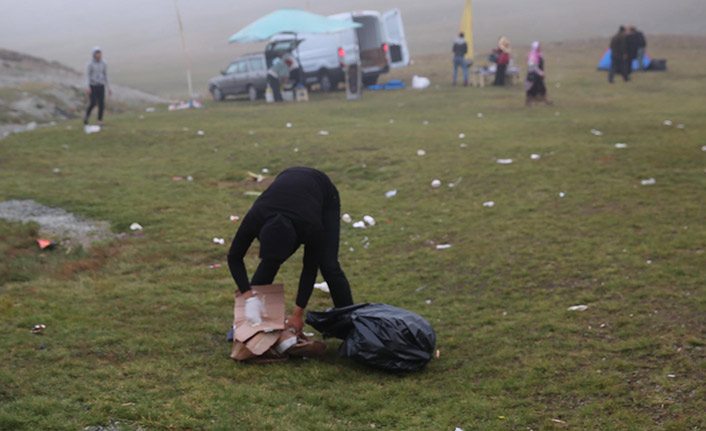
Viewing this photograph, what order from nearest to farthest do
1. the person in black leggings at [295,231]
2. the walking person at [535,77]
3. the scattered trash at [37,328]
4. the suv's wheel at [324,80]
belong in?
the person in black leggings at [295,231]
the scattered trash at [37,328]
the walking person at [535,77]
the suv's wheel at [324,80]

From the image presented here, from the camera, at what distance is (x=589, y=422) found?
3586 millimetres

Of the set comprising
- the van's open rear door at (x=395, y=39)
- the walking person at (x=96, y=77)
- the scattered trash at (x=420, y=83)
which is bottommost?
the scattered trash at (x=420, y=83)

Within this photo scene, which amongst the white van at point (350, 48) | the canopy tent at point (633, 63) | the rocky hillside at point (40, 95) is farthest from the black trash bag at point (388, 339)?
the canopy tent at point (633, 63)

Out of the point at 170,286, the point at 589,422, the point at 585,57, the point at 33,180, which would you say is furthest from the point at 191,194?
the point at 585,57

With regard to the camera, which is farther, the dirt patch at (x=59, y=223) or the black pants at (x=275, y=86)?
the black pants at (x=275, y=86)

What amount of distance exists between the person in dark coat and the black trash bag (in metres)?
19.9

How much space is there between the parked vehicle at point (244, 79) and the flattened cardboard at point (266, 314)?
19035mm

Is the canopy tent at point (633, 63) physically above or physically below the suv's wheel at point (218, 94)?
below

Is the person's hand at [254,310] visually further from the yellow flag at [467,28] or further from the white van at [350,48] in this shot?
the yellow flag at [467,28]

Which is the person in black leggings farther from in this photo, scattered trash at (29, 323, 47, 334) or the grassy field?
scattered trash at (29, 323, 47, 334)

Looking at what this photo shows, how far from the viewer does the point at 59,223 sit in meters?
8.06

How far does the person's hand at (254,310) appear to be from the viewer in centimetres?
425

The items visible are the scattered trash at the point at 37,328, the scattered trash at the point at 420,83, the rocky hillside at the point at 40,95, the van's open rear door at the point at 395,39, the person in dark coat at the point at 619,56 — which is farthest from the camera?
the van's open rear door at the point at 395,39

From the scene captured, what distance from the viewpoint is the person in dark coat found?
21.6 m
